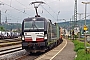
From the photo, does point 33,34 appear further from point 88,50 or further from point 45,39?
point 88,50

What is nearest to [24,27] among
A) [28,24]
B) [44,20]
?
[28,24]

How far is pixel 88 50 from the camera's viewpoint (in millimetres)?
19906

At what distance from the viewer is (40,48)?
22953 millimetres

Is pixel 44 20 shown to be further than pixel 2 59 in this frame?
Yes

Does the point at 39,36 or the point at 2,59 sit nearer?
the point at 2,59

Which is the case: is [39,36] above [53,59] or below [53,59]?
above

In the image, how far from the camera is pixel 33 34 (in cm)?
2280

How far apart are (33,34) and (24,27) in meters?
1.25

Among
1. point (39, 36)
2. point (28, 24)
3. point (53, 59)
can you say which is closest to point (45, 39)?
point (39, 36)

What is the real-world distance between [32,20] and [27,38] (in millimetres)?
2022

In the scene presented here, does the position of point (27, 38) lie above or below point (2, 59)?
above

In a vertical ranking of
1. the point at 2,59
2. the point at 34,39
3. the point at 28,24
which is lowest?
the point at 2,59

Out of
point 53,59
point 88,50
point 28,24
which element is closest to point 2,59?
point 53,59

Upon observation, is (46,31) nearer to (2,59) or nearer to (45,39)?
(45,39)
